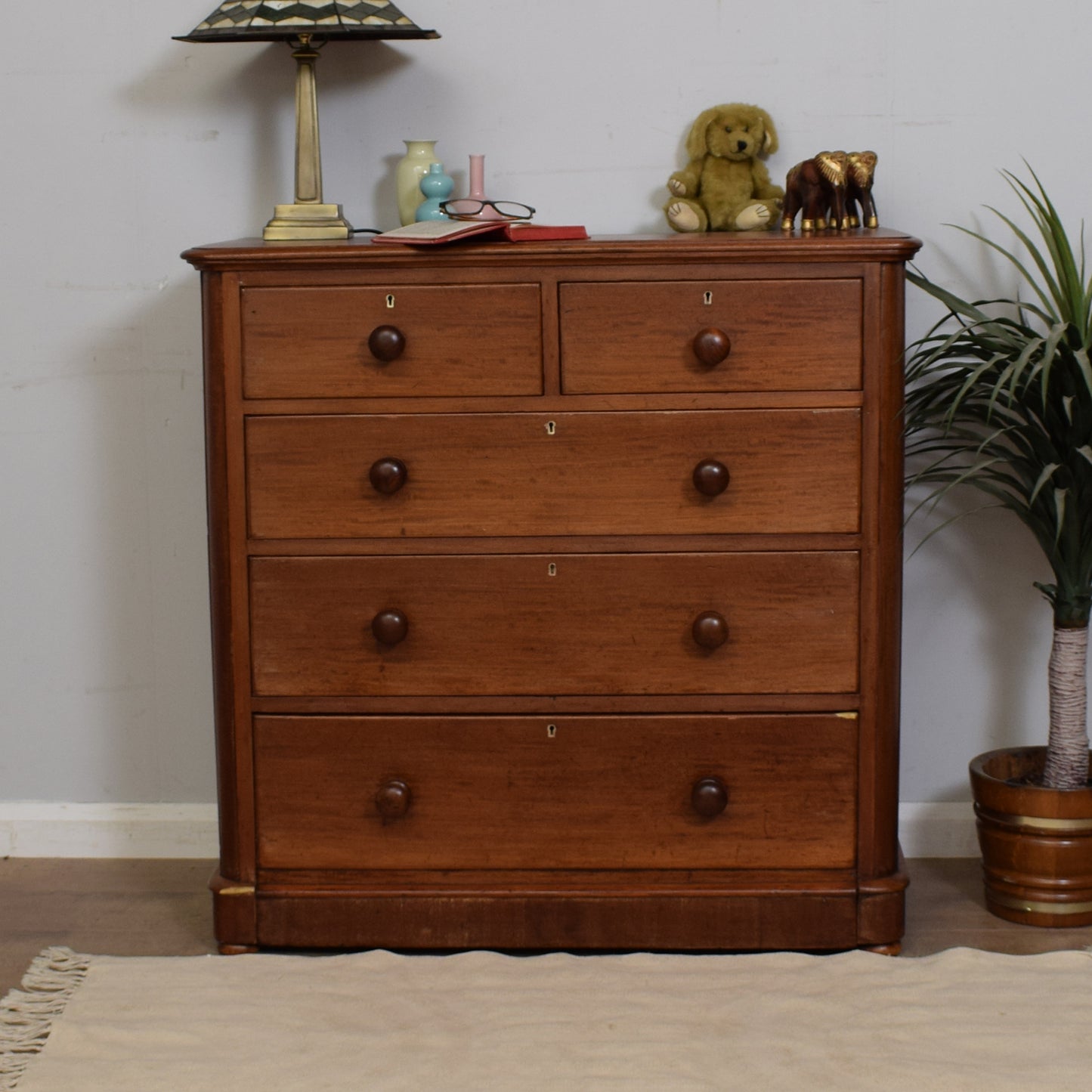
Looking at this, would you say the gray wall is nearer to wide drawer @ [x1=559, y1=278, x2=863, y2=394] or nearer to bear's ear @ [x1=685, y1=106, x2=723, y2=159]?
bear's ear @ [x1=685, y1=106, x2=723, y2=159]

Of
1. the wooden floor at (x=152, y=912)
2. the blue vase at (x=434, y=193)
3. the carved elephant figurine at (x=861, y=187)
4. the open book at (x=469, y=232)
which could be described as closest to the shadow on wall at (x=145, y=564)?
the wooden floor at (x=152, y=912)

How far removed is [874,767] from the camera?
233 centimetres

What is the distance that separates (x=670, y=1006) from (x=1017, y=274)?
1501 millimetres

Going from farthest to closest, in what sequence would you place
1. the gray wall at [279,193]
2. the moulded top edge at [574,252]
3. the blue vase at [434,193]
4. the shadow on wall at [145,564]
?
the shadow on wall at [145,564], the gray wall at [279,193], the blue vase at [434,193], the moulded top edge at [574,252]

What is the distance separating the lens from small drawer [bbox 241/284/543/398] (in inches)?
89.2

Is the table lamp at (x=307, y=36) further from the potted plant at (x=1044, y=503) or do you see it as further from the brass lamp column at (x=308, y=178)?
the potted plant at (x=1044, y=503)

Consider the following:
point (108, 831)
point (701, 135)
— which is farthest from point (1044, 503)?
point (108, 831)

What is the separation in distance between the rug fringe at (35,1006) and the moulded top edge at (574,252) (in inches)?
46.3

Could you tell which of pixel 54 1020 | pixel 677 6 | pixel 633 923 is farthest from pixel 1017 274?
pixel 54 1020

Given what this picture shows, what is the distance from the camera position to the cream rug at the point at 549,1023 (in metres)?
2.04

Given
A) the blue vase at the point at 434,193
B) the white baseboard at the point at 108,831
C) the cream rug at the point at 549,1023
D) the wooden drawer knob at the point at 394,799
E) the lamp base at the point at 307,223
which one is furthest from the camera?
the white baseboard at the point at 108,831

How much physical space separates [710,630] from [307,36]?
122 centimetres

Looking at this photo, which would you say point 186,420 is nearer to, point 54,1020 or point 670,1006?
point 54,1020

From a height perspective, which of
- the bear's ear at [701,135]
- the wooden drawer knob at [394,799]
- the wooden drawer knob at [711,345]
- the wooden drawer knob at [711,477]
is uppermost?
the bear's ear at [701,135]
